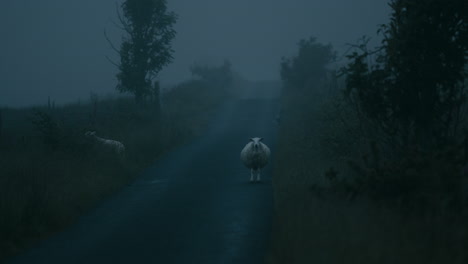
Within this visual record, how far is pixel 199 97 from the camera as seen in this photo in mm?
43000

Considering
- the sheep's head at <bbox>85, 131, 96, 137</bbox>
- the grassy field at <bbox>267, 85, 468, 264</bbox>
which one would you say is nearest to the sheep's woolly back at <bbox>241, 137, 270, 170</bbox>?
the grassy field at <bbox>267, 85, 468, 264</bbox>

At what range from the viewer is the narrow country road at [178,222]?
31.2ft

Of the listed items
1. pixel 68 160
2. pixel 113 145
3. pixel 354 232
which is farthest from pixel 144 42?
pixel 354 232

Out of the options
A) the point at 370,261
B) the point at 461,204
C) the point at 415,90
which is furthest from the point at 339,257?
the point at 415,90

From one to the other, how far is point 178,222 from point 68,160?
6668mm

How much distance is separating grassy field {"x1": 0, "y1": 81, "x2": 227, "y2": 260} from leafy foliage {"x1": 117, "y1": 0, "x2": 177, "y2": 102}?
1835mm

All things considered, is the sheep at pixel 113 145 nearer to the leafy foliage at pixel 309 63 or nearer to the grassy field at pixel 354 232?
the grassy field at pixel 354 232

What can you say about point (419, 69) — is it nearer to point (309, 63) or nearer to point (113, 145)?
point (113, 145)

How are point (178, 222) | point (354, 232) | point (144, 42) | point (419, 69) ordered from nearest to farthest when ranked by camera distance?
1. point (354, 232)
2. point (419, 69)
3. point (178, 222)
4. point (144, 42)

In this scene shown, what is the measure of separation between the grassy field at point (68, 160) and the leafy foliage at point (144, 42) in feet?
6.02

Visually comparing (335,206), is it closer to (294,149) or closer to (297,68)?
(294,149)

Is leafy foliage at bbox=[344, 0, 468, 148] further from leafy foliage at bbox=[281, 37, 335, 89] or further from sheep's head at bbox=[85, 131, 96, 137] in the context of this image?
leafy foliage at bbox=[281, 37, 335, 89]

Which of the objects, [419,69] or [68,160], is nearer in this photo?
[419,69]

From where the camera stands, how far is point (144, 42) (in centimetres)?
3039
